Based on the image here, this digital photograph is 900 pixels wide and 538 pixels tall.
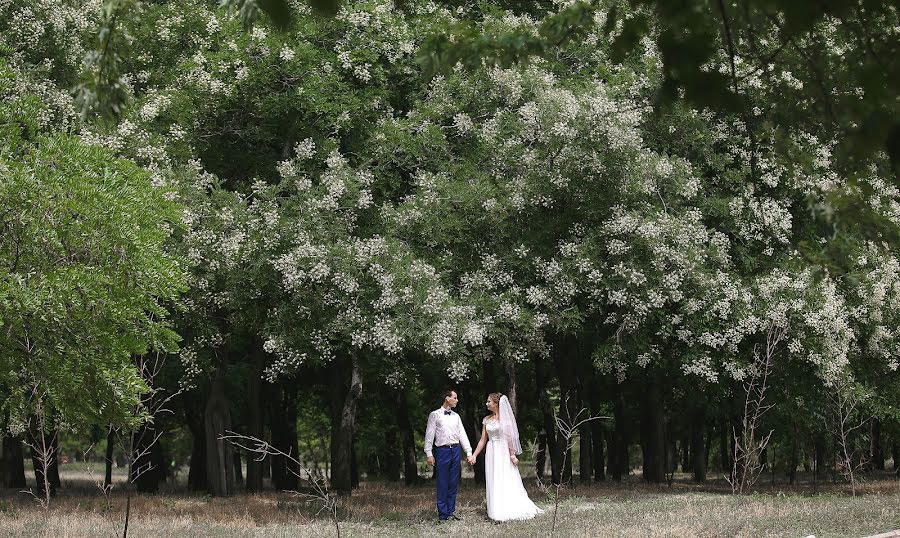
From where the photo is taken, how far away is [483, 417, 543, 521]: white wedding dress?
17.8m

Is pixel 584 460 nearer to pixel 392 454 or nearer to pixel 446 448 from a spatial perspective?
pixel 392 454

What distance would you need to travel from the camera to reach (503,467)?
59.2 ft

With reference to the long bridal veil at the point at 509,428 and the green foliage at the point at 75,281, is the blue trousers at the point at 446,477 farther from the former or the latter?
the green foliage at the point at 75,281

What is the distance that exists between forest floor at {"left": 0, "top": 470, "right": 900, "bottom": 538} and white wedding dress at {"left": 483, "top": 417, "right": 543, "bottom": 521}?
33cm

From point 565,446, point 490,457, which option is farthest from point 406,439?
point 490,457

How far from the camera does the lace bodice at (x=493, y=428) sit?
18266mm

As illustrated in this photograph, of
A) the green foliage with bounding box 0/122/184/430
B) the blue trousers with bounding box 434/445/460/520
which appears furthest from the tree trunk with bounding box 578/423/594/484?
the green foliage with bounding box 0/122/184/430

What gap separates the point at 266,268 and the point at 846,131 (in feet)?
60.8

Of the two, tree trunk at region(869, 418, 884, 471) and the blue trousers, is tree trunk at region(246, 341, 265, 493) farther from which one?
tree trunk at region(869, 418, 884, 471)

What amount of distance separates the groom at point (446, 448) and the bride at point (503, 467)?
1.43 ft

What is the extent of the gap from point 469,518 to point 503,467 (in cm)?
124

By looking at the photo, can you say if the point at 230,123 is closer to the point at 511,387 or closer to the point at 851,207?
the point at 511,387

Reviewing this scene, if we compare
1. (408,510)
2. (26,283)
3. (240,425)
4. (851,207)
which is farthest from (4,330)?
(240,425)

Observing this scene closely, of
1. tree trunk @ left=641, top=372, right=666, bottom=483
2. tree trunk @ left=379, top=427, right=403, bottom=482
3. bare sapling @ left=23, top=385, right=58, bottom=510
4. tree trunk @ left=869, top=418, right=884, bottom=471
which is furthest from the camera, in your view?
tree trunk @ left=379, top=427, right=403, bottom=482
